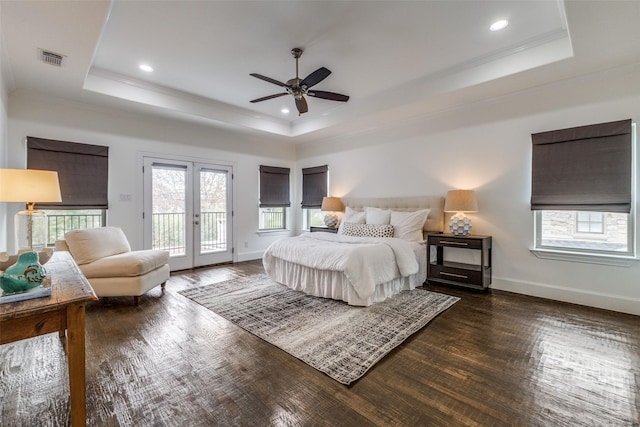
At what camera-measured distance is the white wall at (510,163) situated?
3.21m

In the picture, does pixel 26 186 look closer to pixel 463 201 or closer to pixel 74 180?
pixel 74 180

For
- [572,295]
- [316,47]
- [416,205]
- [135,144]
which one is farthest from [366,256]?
[135,144]

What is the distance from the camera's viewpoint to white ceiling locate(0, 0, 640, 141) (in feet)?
8.20

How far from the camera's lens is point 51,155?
156 inches

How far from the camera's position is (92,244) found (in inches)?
136

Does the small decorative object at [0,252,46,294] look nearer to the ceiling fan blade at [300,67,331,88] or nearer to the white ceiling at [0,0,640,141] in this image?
the white ceiling at [0,0,640,141]

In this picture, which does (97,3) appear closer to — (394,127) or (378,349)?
(378,349)

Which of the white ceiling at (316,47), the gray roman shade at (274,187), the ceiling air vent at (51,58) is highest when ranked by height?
the white ceiling at (316,47)

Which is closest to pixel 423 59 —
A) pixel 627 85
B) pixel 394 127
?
pixel 394 127

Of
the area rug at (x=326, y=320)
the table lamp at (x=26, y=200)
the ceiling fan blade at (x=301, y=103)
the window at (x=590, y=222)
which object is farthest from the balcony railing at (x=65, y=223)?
the window at (x=590, y=222)

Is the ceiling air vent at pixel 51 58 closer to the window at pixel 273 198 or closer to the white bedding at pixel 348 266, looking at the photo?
the white bedding at pixel 348 266

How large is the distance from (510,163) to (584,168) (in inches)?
31.1

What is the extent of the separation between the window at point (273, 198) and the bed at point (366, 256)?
2181 millimetres

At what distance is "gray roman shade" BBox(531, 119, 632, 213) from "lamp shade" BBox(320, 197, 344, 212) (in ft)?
10.8
